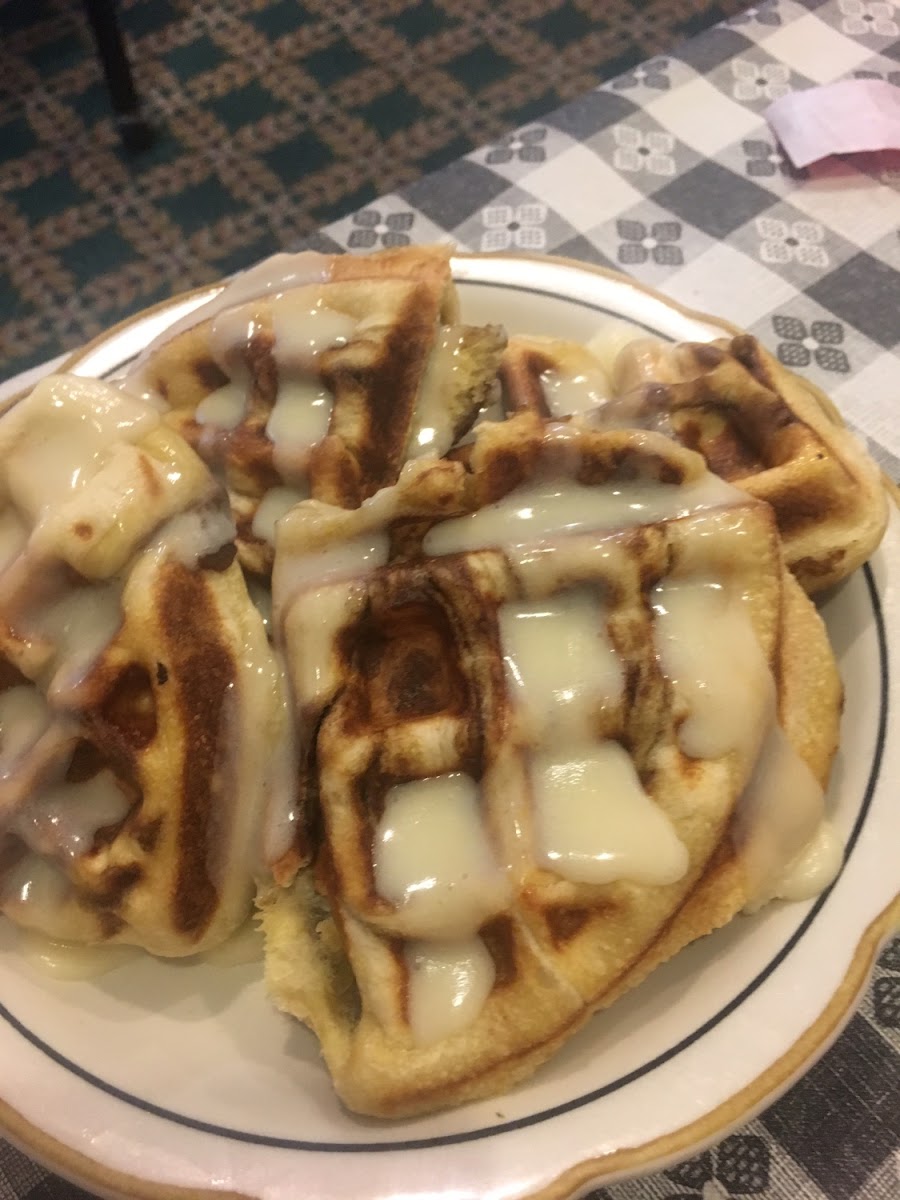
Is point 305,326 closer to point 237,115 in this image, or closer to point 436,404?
point 436,404

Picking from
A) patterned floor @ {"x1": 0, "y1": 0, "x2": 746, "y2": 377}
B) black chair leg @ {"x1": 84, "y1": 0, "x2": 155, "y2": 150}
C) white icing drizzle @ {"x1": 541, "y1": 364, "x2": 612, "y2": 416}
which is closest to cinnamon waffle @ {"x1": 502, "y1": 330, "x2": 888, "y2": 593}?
white icing drizzle @ {"x1": 541, "y1": 364, "x2": 612, "y2": 416}

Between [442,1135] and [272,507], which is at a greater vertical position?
[272,507]

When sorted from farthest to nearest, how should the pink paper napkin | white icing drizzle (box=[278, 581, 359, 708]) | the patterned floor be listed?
the patterned floor, the pink paper napkin, white icing drizzle (box=[278, 581, 359, 708])

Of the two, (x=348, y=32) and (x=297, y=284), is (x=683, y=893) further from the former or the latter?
(x=348, y=32)

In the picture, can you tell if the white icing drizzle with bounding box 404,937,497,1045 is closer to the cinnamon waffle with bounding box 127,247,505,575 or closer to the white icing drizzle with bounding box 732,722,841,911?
the white icing drizzle with bounding box 732,722,841,911

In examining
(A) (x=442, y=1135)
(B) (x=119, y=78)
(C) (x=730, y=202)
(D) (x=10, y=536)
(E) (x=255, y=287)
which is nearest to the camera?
(A) (x=442, y=1135)

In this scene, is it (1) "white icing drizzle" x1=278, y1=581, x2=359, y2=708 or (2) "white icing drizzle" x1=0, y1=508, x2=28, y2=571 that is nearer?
(1) "white icing drizzle" x1=278, y1=581, x2=359, y2=708

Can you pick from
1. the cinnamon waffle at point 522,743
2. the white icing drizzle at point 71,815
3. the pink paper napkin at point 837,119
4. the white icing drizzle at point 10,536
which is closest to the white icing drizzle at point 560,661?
the cinnamon waffle at point 522,743

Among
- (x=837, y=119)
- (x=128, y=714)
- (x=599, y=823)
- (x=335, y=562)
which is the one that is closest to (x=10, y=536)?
(x=128, y=714)

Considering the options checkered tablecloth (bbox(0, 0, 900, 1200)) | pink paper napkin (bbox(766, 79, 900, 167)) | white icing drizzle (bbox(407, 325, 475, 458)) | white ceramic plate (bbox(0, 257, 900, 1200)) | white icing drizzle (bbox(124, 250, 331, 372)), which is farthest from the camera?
pink paper napkin (bbox(766, 79, 900, 167))
